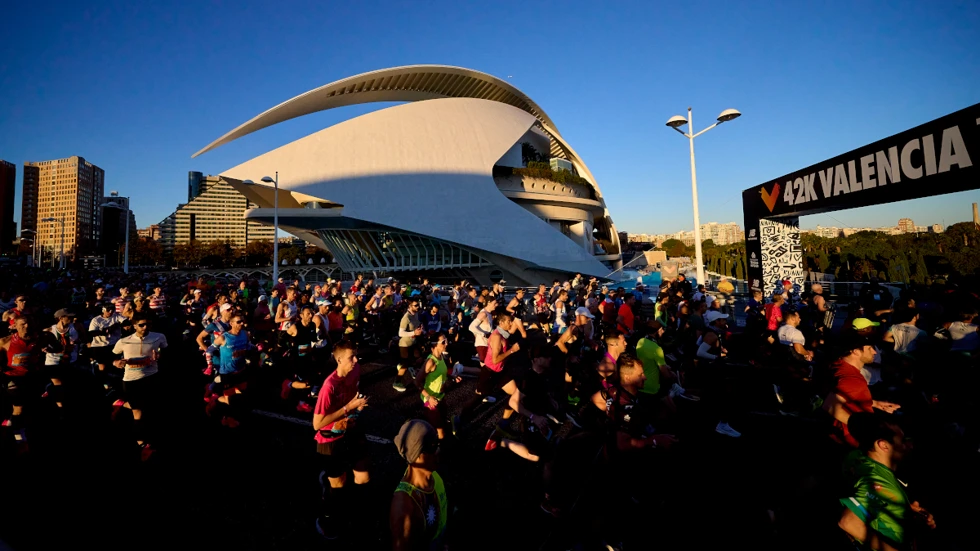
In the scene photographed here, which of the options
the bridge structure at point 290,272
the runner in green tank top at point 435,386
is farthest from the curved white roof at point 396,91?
the runner in green tank top at point 435,386

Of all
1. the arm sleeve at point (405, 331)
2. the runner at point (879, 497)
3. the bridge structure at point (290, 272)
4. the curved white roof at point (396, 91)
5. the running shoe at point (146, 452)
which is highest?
the curved white roof at point (396, 91)

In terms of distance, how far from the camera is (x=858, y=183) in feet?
29.8

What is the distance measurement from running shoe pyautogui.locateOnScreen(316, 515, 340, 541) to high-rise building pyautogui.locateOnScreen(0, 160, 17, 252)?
133m

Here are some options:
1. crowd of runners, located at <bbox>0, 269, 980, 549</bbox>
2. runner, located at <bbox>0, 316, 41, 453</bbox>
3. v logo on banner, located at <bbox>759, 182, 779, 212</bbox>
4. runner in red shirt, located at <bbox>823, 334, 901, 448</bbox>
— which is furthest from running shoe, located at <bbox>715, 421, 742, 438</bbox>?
v logo on banner, located at <bbox>759, 182, 779, 212</bbox>

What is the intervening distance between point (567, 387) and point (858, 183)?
8.42 m

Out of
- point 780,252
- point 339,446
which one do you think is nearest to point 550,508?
point 339,446

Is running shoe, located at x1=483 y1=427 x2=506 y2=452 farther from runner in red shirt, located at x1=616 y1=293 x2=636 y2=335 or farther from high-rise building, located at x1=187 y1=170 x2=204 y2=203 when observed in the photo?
high-rise building, located at x1=187 y1=170 x2=204 y2=203

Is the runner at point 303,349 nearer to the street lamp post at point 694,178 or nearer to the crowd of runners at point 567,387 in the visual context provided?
the crowd of runners at point 567,387

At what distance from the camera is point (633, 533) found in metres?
3.12

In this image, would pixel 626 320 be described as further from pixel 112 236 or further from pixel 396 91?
pixel 112 236

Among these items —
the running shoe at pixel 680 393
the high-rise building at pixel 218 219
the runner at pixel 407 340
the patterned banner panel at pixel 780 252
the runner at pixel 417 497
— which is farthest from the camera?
the high-rise building at pixel 218 219

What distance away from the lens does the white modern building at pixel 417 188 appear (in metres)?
23.5

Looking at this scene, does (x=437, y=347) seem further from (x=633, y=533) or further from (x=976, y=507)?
(x=976, y=507)

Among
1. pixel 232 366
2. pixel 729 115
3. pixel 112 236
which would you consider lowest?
pixel 232 366
